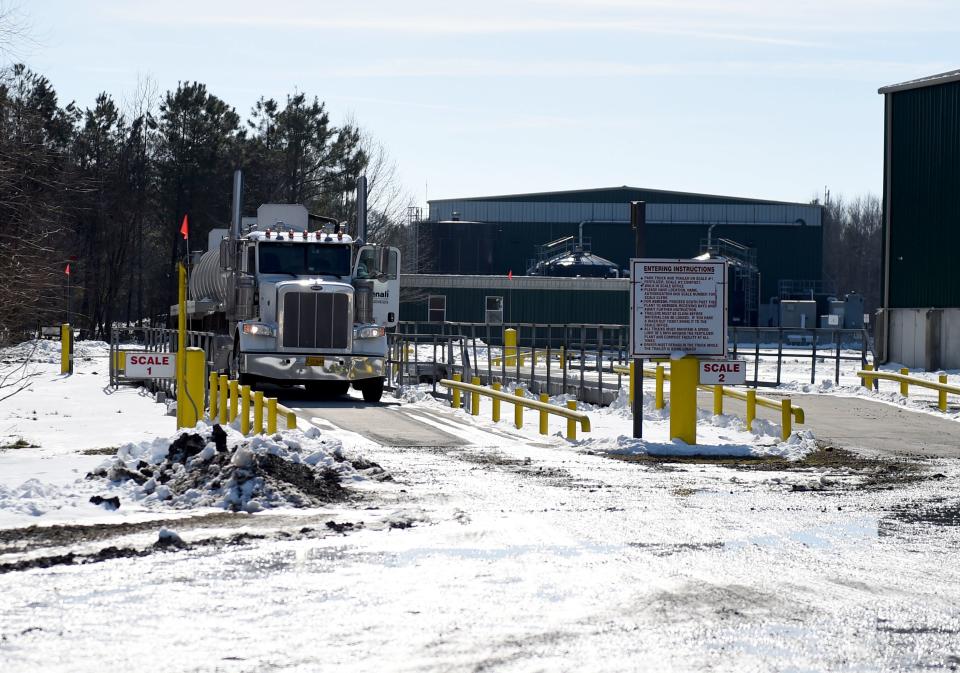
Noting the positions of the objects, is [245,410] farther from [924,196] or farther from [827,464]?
[924,196]

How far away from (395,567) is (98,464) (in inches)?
217

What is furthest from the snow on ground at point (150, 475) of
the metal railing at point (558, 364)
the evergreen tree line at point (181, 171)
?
the evergreen tree line at point (181, 171)

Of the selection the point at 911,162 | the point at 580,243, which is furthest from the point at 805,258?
the point at 911,162

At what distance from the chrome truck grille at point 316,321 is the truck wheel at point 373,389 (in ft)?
2.82

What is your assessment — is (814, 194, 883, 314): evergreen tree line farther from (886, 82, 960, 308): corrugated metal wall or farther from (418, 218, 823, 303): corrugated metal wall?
(886, 82, 960, 308): corrugated metal wall

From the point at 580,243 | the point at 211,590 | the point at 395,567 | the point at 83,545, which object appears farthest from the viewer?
the point at 580,243

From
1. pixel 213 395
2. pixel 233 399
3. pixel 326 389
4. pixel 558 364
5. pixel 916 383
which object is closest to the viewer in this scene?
pixel 233 399

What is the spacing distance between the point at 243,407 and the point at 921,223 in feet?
116

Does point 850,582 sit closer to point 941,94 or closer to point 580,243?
point 941,94

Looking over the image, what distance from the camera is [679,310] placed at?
1859 centimetres

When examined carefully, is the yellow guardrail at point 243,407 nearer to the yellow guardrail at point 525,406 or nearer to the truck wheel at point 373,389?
the yellow guardrail at point 525,406

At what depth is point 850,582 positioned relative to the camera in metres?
8.57

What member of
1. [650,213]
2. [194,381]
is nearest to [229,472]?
[194,381]

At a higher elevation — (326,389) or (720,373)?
(720,373)
